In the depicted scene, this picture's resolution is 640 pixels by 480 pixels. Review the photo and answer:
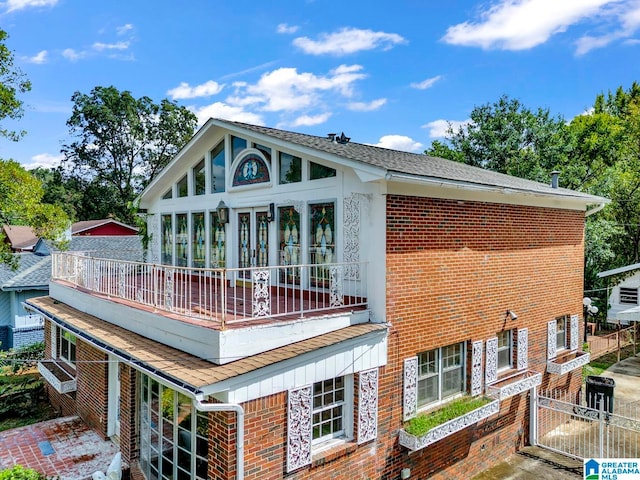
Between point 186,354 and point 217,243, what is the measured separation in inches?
227

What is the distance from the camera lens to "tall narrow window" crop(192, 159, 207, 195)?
475 inches

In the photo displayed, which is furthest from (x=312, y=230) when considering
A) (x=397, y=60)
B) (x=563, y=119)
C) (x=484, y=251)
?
(x=563, y=119)

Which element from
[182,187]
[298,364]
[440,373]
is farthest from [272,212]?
[440,373]

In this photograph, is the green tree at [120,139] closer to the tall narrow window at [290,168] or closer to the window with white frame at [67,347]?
the window with white frame at [67,347]

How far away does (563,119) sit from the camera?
26.0m

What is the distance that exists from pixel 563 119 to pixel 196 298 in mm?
25826

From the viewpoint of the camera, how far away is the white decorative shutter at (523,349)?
388 inches

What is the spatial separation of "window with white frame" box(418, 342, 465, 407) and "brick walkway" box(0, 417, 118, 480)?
20.6 ft

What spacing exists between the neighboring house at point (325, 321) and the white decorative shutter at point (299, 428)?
3 centimetres

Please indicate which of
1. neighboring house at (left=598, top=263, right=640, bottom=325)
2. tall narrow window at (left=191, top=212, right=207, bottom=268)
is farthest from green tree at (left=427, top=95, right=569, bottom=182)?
tall narrow window at (left=191, top=212, right=207, bottom=268)

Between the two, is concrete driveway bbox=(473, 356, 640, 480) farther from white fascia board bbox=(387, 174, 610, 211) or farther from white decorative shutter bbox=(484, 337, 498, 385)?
white fascia board bbox=(387, 174, 610, 211)

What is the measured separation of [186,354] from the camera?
609 centimetres

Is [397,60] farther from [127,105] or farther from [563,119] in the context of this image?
[127,105]

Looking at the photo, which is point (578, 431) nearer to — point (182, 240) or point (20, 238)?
point (182, 240)
